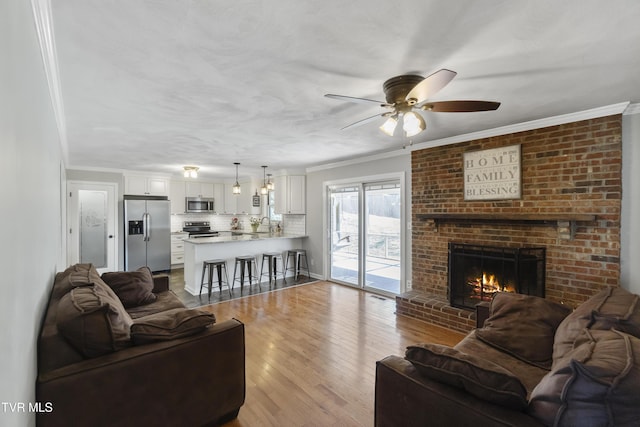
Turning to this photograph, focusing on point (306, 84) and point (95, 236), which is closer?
point (306, 84)

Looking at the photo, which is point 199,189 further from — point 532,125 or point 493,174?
point 532,125

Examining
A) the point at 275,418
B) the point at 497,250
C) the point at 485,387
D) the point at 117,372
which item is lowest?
the point at 275,418

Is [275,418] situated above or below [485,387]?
below

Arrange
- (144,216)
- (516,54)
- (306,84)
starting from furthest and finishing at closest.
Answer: (144,216), (306,84), (516,54)

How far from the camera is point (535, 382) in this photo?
5.57ft

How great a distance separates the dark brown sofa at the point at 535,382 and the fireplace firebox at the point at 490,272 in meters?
1.32

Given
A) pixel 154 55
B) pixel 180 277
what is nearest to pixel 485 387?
pixel 154 55

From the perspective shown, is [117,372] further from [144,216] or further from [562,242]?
[144,216]

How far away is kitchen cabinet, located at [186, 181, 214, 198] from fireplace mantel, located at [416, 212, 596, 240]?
6.05 metres

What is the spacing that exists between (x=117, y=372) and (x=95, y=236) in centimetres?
579

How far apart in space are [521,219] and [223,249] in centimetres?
462

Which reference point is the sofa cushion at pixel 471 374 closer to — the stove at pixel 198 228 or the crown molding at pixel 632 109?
the crown molding at pixel 632 109

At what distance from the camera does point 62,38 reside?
5.42 feet

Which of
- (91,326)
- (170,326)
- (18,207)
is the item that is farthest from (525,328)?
(18,207)
